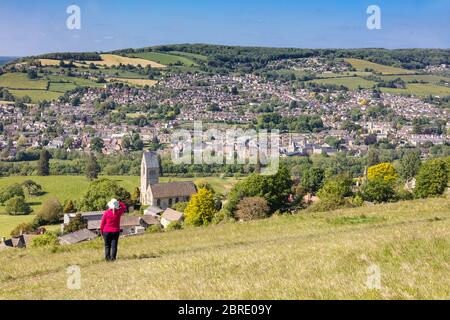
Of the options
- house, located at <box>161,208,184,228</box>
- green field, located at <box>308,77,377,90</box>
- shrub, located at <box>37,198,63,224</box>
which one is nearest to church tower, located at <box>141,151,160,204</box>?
house, located at <box>161,208,184,228</box>

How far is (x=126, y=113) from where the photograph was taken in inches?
5984

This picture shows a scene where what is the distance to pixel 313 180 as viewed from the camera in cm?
6059

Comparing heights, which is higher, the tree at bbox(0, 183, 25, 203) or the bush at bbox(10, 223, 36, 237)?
the tree at bbox(0, 183, 25, 203)

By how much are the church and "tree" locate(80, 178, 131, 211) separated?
4.81 meters

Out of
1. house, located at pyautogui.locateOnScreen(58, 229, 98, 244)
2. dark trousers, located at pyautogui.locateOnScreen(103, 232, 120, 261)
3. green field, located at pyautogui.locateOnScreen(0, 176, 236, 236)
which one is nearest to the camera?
dark trousers, located at pyautogui.locateOnScreen(103, 232, 120, 261)

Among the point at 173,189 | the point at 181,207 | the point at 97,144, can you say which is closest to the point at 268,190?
the point at 181,207

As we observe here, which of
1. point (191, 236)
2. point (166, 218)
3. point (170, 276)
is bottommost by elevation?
point (166, 218)

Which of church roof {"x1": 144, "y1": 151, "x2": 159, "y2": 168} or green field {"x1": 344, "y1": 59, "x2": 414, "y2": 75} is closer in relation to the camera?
church roof {"x1": 144, "y1": 151, "x2": 159, "y2": 168}

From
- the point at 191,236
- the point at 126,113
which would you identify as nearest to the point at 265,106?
the point at 126,113

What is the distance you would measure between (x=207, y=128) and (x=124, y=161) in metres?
32.9

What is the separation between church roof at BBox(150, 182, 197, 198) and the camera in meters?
66.9

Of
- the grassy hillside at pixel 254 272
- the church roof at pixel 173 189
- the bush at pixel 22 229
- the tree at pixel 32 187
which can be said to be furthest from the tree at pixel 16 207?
the grassy hillside at pixel 254 272

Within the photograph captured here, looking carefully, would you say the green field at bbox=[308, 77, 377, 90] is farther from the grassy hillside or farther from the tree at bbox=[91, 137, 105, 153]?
the grassy hillside
